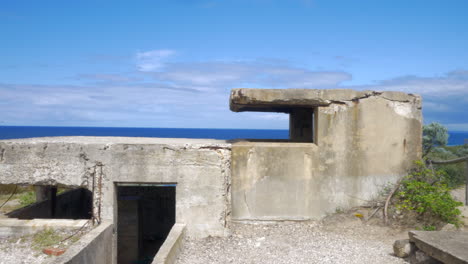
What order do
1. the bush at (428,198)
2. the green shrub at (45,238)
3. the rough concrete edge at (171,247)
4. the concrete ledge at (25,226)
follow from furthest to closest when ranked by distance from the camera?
the concrete ledge at (25,226) < the bush at (428,198) < the green shrub at (45,238) < the rough concrete edge at (171,247)

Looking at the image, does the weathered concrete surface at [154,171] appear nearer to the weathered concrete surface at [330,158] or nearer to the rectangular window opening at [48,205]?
the weathered concrete surface at [330,158]

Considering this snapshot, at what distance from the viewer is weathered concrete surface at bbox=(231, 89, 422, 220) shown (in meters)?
6.42

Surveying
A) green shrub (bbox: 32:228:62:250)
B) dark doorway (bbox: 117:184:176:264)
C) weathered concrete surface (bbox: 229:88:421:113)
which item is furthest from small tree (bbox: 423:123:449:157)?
green shrub (bbox: 32:228:62:250)

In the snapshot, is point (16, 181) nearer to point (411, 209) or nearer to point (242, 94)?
point (242, 94)

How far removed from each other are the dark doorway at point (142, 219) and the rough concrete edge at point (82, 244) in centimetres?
444

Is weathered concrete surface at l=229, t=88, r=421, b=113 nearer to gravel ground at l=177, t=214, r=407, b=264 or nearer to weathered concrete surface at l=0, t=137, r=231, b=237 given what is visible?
weathered concrete surface at l=0, t=137, r=231, b=237

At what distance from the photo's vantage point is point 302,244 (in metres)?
5.69

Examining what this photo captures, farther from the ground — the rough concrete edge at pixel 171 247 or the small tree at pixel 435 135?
the small tree at pixel 435 135

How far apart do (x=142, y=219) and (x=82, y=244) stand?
664 centimetres

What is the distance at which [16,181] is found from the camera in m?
6.29

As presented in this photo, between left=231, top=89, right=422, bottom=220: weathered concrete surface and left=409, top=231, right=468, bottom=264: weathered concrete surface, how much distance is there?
5.80 feet

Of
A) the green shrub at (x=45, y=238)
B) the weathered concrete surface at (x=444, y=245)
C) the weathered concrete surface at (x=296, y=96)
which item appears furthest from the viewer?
the weathered concrete surface at (x=296, y=96)

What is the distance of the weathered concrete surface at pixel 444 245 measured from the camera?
4152mm

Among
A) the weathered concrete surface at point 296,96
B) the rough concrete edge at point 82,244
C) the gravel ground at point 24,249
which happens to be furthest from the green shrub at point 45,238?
the weathered concrete surface at point 296,96
